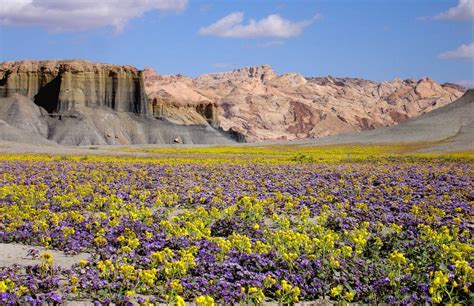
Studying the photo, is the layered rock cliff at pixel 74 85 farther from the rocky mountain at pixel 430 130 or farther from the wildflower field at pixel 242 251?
the wildflower field at pixel 242 251

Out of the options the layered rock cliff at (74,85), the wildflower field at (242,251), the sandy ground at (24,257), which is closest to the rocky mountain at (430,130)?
the layered rock cliff at (74,85)

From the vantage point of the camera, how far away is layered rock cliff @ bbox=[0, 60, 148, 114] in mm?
→ 143375

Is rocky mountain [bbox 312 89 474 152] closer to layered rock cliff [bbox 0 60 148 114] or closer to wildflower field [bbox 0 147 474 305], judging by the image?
layered rock cliff [bbox 0 60 148 114]

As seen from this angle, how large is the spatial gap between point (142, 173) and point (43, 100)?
127596 millimetres

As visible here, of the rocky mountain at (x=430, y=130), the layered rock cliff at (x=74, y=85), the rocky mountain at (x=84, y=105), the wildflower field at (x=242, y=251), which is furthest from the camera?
the layered rock cliff at (x=74, y=85)

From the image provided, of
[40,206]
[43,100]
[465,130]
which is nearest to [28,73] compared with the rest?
[43,100]

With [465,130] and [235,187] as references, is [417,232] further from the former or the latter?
[465,130]

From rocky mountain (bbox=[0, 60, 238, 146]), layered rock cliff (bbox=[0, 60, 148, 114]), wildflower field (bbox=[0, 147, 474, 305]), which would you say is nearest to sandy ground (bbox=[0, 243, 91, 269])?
wildflower field (bbox=[0, 147, 474, 305])

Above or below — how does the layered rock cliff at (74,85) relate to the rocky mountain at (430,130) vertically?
above

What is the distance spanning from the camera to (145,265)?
33.0 feet

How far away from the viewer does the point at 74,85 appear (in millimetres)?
145000

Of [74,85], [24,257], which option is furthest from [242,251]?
[74,85]

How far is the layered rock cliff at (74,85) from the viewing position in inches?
5645

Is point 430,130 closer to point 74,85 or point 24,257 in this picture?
point 74,85
